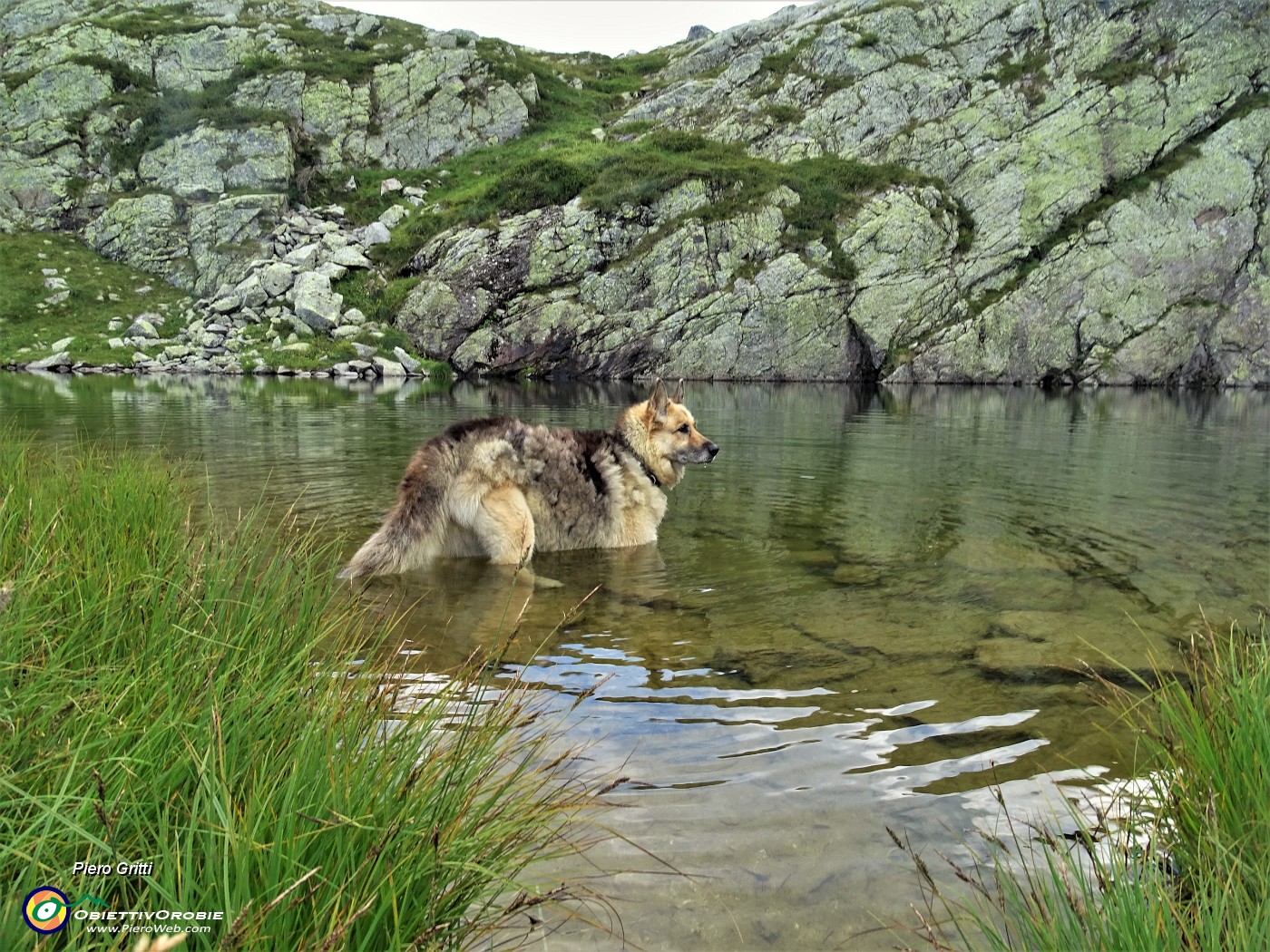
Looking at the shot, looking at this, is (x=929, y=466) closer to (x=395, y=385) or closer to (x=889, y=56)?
(x=395, y=385)

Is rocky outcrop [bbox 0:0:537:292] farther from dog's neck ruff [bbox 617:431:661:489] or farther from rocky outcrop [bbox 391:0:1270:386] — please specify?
dog's neck ruff [bbox 617:431:661:489]

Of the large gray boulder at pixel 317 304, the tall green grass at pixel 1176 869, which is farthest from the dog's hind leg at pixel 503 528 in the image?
the large gray boulder at pixel 317 304

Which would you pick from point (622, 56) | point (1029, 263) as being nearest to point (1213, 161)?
point (1029, 263)

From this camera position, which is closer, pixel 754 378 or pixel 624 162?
pixel 754 378

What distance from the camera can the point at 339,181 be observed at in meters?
71.5

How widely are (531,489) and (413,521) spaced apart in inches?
66.5

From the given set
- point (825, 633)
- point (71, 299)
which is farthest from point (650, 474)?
point (71, 299)

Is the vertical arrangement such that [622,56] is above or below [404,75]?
above

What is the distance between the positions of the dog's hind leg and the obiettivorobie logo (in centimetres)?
694

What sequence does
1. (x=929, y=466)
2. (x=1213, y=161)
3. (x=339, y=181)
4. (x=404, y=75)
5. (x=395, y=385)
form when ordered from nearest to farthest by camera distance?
(x=929, y=466), (x=395, y=385), (x=1213, y=161), (x=339, y=181), (x=404, y=75)

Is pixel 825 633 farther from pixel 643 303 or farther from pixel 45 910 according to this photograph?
pixel 643 303

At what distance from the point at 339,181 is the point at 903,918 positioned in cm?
7983

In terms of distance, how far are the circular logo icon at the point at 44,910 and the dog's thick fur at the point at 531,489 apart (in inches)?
233

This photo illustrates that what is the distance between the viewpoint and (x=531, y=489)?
30.6 feet
